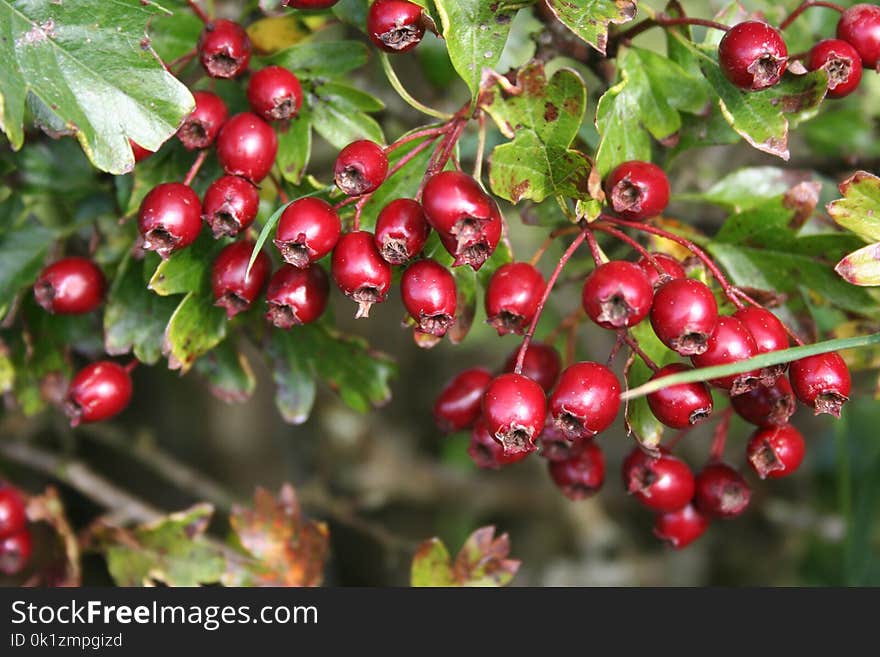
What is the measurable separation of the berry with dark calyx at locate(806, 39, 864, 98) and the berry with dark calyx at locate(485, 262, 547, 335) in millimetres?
420

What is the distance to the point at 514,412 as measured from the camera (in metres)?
0.92

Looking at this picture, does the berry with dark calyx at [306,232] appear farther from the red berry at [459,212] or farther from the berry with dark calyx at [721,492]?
the berry with dark calyx at [721,492]

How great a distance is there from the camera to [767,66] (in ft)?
3.25

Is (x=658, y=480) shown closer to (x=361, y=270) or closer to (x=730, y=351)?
(x=730, y=351)

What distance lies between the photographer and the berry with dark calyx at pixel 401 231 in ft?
3.04

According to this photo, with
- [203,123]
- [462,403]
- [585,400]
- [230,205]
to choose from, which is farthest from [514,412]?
[203,123]

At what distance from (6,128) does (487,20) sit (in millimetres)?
529

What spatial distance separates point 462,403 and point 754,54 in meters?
0.56

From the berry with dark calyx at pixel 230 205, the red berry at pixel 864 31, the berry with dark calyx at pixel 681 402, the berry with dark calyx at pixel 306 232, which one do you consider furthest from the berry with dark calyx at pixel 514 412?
the red berry at pixel 864 31

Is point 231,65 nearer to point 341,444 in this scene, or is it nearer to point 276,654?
point 276,654

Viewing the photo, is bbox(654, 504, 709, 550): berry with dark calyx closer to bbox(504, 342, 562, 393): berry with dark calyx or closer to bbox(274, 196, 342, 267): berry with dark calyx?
bbox(504, 342, 562, 393): berry with dark calyx

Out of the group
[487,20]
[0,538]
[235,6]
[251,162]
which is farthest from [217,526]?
[487,20]

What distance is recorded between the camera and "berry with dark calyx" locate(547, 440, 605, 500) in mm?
1187

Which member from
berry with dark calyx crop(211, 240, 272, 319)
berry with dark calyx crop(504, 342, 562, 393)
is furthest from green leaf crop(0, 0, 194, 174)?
berry with dark calyx crop(504, 342, 562, 393)
